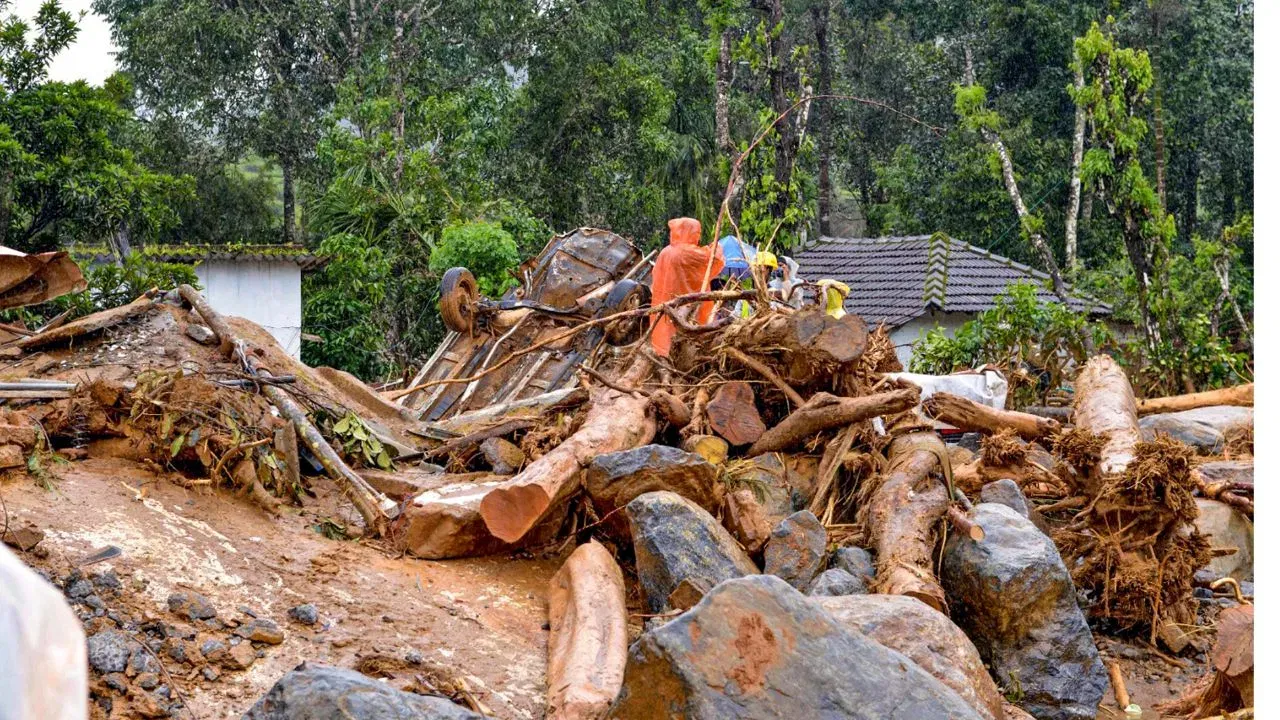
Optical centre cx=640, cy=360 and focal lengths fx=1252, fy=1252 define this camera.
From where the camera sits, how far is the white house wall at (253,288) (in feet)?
62.6

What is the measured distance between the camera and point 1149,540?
710 cm

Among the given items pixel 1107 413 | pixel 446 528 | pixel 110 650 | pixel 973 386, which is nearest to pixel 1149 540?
pixel 1107 413

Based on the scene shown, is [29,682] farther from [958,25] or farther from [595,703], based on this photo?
[958,25]

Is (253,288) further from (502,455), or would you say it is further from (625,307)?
(502,455)

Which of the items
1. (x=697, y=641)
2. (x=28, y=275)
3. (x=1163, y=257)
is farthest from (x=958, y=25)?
(x=697, y=641)

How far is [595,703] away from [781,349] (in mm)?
3605

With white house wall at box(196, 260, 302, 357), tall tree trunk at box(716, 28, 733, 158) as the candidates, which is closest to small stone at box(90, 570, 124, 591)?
white house wall at box(196, 260, 302, 357)

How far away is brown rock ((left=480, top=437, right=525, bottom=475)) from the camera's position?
763cm

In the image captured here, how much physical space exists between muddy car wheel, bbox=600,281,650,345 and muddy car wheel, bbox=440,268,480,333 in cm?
108

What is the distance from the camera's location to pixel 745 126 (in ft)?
90.8

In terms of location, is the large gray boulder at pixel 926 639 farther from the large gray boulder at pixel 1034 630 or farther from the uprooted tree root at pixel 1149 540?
the uprooted tree root at pixel 1149 540

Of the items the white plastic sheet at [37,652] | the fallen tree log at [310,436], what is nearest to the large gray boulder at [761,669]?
the white plastic sheet at [37,652]

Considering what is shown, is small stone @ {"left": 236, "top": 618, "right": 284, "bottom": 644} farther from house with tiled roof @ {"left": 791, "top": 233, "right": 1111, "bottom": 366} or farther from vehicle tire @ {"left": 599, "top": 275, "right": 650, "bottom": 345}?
house with tiled roof @ {"left": 791, "top": 233, "right": 1111, "bottom": 366}

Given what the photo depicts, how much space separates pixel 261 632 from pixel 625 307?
5129mm
